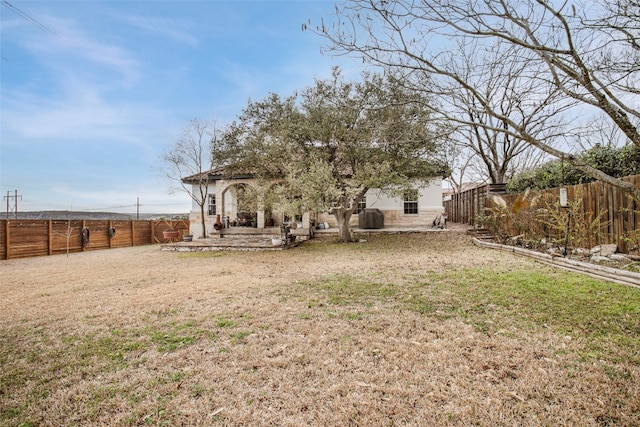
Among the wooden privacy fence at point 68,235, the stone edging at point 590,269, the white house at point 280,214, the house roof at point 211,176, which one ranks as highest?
the house roof at point 211,176

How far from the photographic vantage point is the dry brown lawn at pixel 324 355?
2.22m

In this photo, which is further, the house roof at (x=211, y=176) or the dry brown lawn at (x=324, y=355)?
the house roof at (x=211, y=176)

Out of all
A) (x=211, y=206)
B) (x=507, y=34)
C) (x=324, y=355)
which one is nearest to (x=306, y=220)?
(x=211, y=206)

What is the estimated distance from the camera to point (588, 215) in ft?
26.1

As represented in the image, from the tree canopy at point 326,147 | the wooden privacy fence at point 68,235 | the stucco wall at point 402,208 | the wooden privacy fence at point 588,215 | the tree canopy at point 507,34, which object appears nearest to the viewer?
the tree canopy at point 507,34

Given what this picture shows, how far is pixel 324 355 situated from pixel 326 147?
1024cm

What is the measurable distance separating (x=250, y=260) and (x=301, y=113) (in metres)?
6.22

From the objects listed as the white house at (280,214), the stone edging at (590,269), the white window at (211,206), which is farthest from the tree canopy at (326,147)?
the white window at (211,206)

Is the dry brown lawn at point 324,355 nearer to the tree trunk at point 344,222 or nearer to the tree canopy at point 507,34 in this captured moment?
the tree canopy at point 507,34

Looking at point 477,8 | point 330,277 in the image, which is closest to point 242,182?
point 330,277

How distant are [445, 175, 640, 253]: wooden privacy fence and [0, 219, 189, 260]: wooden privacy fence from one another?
59.3 ft

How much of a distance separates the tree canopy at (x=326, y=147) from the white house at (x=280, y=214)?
413cm

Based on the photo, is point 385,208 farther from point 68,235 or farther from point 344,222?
point 68,235

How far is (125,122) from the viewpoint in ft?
40.1
